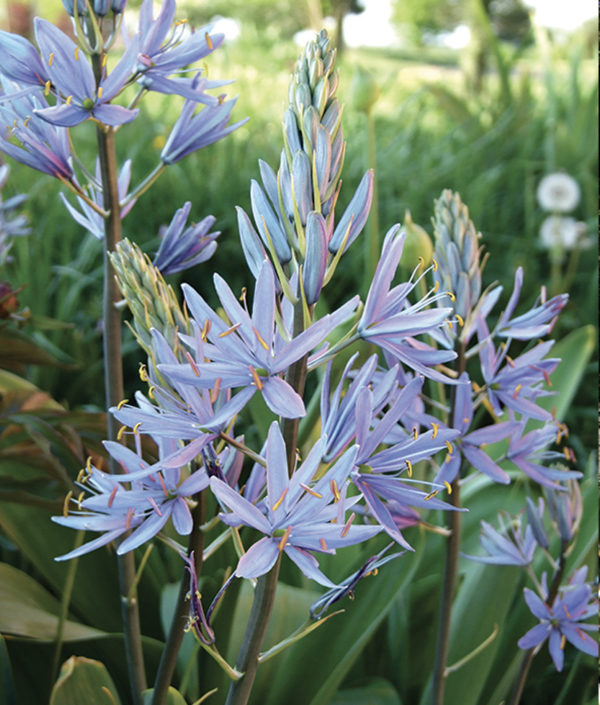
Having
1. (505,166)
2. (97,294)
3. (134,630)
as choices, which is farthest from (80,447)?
(505,166)

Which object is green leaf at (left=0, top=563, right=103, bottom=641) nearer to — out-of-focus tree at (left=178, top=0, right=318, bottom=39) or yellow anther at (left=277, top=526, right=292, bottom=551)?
yellow anther at (left=277, top=526, right=292, bottom=551)

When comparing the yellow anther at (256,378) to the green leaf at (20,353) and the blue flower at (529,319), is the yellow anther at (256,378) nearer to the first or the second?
the blue flower at (529,319)

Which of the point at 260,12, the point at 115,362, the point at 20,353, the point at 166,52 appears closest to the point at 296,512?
the point at 115,362

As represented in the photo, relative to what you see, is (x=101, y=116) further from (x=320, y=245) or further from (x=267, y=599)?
(x=267, y=599)

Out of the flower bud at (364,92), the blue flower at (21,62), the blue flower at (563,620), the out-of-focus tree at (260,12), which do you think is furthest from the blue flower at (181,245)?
the out-of-focus tree at (260,12)

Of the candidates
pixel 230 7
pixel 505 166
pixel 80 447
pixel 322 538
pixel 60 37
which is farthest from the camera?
pixel 230 7

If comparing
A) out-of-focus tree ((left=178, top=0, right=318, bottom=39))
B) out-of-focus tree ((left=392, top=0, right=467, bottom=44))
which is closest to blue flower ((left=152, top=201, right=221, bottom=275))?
out-of-focus tree ((left=392, top=0, right=467, bottom=44))
